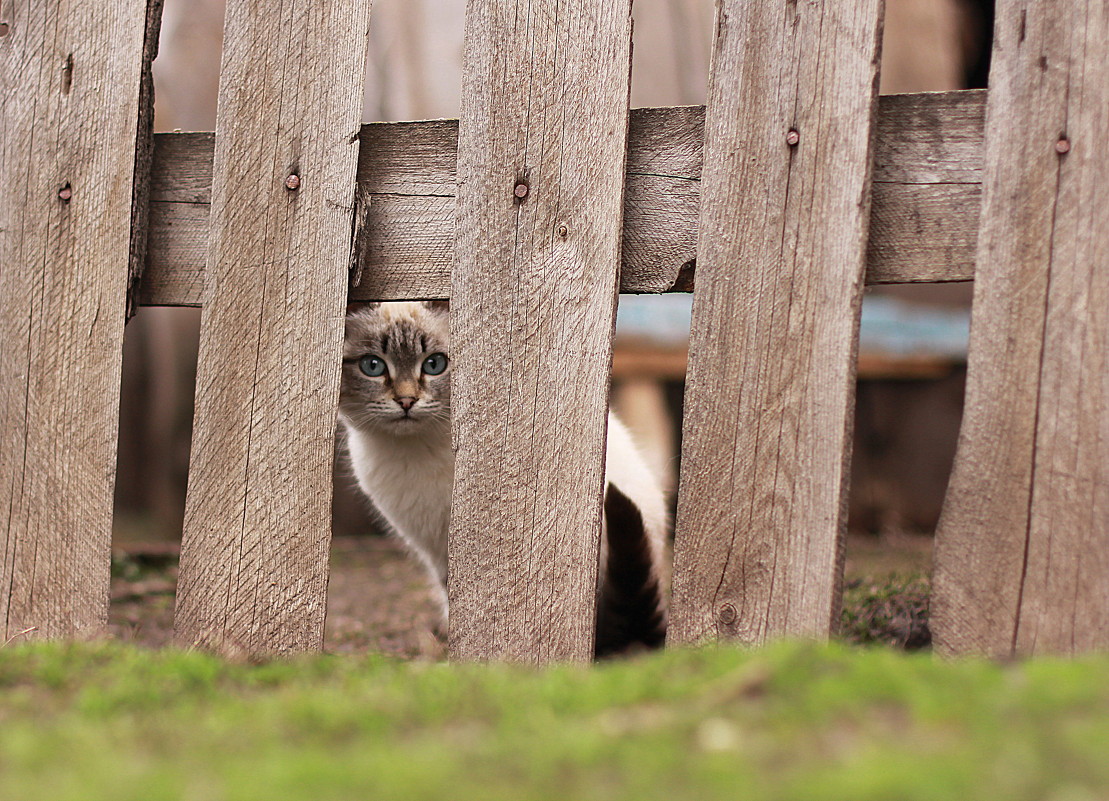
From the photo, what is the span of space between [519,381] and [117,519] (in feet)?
18.4

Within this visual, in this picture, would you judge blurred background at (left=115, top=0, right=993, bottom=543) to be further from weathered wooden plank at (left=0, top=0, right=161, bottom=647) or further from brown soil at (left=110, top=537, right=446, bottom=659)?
weathered wooden plank at (left=0, top=0, right=161, bottom=647)

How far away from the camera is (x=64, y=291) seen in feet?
9.02

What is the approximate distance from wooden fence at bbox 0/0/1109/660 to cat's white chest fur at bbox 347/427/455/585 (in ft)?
Answer: 2.95

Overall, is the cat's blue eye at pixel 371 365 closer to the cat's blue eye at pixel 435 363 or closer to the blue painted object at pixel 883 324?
the cat's blue eye at pixel 435 363

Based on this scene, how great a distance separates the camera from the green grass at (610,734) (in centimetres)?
125

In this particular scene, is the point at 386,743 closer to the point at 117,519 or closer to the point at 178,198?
the point at 178,198

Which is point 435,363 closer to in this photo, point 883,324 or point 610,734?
point 610,734

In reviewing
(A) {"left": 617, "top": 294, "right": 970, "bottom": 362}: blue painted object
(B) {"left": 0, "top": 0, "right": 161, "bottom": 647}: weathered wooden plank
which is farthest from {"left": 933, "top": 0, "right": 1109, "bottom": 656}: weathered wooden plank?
(A) {"left": 617, "top": 294, "right": 970, "bottom": 362}: blue painted object

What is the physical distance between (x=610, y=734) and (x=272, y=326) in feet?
5.27

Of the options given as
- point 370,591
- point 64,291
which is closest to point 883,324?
point 370,591

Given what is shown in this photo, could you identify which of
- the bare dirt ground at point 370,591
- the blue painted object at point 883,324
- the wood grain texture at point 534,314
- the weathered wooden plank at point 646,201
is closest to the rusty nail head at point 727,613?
the wood grain texture at point 534,314

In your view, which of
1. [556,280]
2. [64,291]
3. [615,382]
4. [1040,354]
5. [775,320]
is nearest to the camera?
[1040,354]

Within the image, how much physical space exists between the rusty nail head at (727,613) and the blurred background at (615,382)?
4587 mm

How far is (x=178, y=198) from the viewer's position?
2783 millimetres
